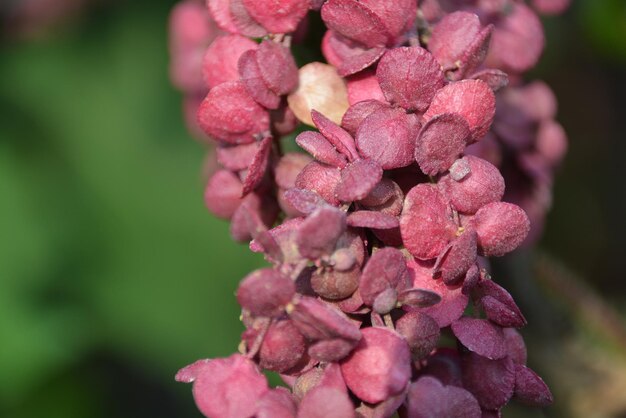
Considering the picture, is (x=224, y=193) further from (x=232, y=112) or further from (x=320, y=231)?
(x=320, y=231)

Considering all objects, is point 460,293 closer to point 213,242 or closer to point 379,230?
point 379,230

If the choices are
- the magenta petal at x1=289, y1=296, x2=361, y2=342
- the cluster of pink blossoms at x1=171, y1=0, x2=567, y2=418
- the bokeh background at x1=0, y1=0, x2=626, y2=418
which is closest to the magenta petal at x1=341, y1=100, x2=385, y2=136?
the cluster of pink blossoms at x1=171, y1=0, x2=567, y2=418

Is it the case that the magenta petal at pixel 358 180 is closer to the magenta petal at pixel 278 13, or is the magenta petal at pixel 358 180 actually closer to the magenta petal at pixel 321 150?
the magenta petal at pixel 321 150

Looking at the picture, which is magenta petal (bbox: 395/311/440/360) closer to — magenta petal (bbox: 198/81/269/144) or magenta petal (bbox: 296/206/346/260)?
magenta petal (bbox: 296/206/346/260)

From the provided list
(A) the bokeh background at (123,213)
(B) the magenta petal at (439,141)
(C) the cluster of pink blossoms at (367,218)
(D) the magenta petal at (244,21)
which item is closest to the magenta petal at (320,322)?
(C) the cluster of pink blossoms at (367,218)

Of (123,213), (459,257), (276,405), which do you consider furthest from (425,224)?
(123,213)
